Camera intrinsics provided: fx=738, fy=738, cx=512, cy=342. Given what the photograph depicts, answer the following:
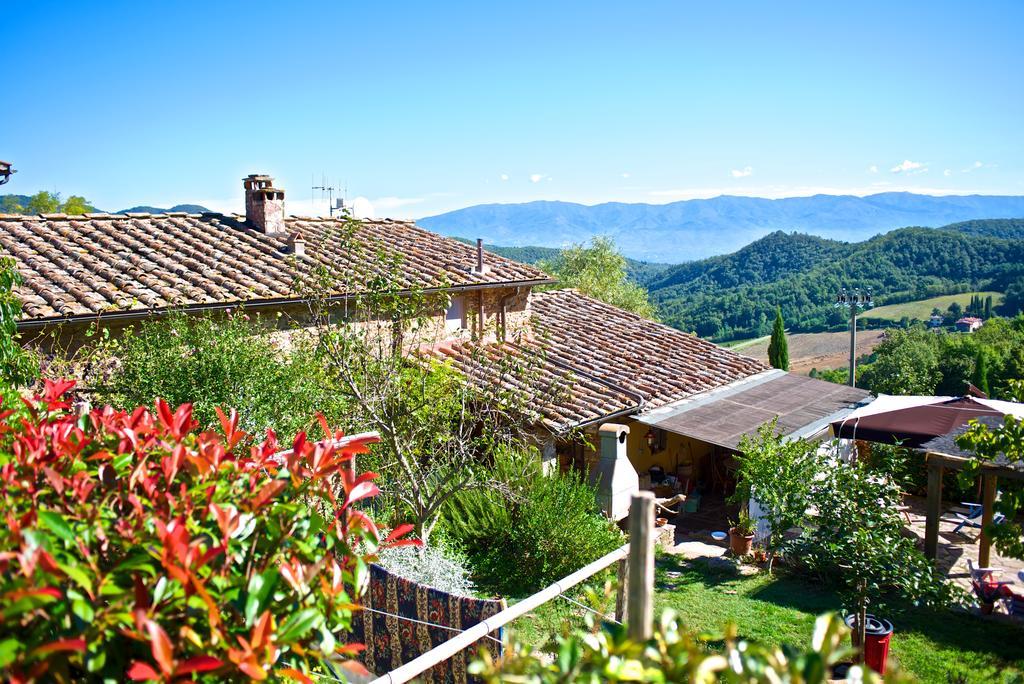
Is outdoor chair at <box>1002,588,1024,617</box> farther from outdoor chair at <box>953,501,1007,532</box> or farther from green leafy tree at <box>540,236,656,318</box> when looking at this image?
green leafy tree at <box>540,236,656,318</box>

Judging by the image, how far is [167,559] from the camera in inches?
89.2

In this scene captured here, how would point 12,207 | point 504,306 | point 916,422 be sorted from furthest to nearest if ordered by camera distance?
1. point 12,207
2. point 504,306
3. point 916,422

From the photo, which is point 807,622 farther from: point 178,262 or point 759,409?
point 178,262

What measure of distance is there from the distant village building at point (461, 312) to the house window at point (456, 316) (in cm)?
4

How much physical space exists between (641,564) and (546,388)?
10.7 m

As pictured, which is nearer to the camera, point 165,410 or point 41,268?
point 165,410

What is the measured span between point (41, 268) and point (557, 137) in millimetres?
91798

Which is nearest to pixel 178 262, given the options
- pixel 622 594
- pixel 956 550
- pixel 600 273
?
Result: pixel 622 594

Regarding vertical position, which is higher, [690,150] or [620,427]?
[690,150]

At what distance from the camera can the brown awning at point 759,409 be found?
14375 mm

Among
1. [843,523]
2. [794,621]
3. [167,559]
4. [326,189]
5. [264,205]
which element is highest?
[326,189]

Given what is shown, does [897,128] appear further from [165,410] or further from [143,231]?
[165,410]

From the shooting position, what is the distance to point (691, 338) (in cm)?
2111

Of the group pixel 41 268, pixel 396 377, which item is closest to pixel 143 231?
pixel 41 268
